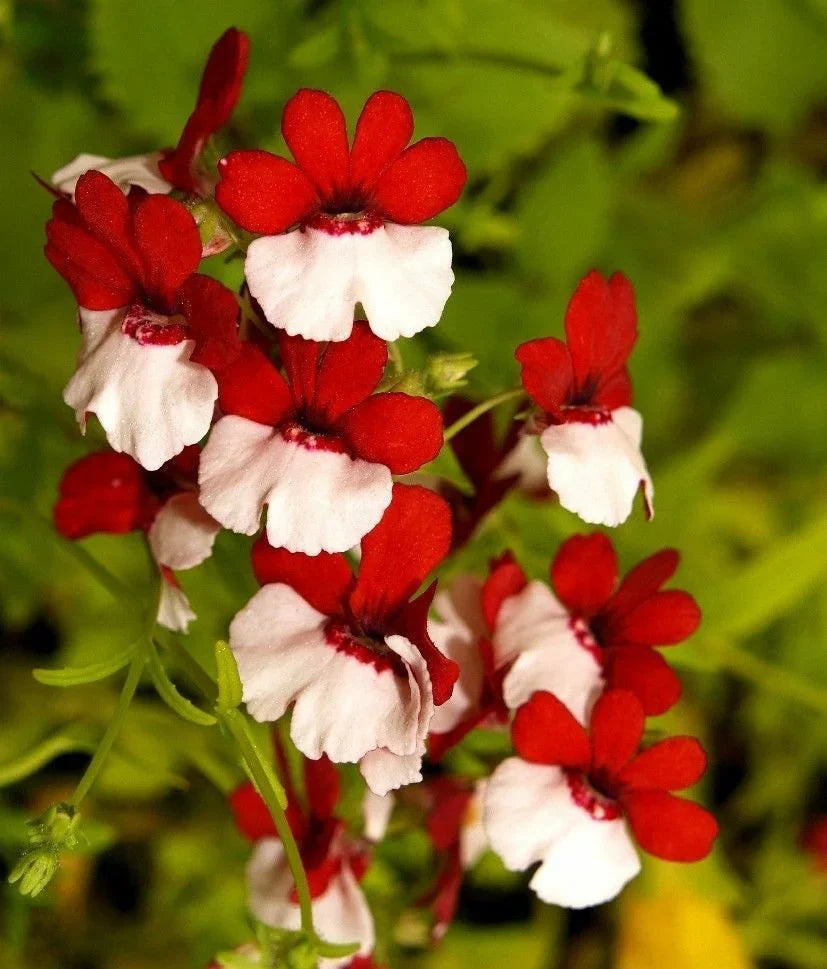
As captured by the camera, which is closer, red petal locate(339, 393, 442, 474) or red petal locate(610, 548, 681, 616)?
red petal locate(339, 393, 442, 474)

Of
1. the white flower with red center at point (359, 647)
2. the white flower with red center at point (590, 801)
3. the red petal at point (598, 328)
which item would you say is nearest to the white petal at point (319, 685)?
the white flower with red center at point (359, 647)

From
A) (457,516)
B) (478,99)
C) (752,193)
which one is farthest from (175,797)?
(752,193)

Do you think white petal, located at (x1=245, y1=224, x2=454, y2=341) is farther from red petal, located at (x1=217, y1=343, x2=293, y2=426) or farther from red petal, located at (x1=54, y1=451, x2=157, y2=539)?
red petal, located at (x1=54, y1=451, x2=157, y2=539)

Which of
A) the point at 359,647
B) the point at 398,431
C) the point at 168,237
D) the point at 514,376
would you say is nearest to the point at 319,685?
the point at 359,647

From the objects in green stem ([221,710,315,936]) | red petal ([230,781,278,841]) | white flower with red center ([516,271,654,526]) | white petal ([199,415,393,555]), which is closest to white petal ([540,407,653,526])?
white flower with red center ([516,271,654,526])

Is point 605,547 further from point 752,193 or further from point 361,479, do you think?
point 752,193
